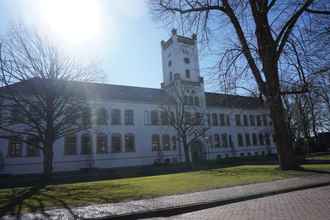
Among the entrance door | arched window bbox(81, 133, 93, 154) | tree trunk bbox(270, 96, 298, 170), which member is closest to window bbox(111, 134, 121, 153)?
arched window bbox(81, 133, 93, 154)

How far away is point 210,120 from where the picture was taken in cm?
4666

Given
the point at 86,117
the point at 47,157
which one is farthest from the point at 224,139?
the point at 47,157

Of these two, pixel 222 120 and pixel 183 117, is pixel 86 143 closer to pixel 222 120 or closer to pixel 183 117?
pixel 183 117


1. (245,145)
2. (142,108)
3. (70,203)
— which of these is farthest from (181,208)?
(245,145)

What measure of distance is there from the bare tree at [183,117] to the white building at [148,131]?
0.87 metres

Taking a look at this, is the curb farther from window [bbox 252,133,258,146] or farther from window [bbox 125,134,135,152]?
window [bbox 252,133,258,146]

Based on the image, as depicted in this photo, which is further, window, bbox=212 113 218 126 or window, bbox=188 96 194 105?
Answer: window, bbox=212 113 218 126

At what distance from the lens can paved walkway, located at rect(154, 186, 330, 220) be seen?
644 cm

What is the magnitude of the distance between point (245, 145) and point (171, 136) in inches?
687

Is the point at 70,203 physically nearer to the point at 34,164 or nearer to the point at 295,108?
the point at 34,164

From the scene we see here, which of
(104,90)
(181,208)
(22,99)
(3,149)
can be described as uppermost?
(104,90)

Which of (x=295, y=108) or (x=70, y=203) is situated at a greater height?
(x=295, y=108)

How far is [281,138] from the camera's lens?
1717 cm

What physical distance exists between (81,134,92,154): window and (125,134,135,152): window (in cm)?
520
